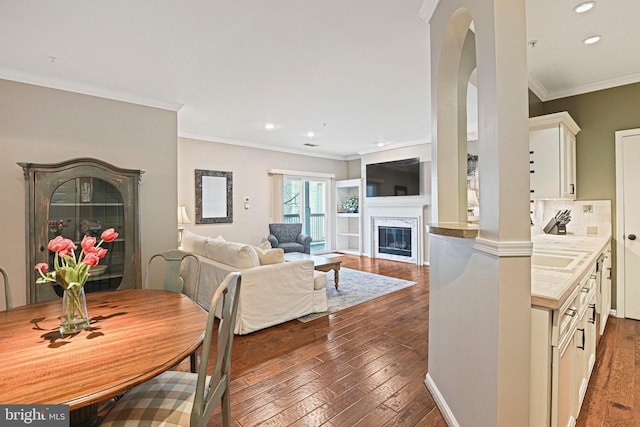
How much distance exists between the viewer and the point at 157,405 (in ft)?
4.15

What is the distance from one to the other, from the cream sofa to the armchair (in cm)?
242

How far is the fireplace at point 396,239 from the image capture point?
262 inches

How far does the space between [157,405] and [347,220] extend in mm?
7440

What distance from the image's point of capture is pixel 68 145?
3.25 metres

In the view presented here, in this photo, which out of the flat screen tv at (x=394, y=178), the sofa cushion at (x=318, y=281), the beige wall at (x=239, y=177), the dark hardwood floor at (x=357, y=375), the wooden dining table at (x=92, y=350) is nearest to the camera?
the wooden dining table at (x=92, y=350)

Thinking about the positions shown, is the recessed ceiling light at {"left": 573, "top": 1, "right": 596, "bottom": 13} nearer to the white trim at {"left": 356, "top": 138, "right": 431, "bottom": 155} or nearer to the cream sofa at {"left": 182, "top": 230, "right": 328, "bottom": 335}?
the cream sofa at {"left": 182, "top": 230, "right": 328, "bottom": 335}

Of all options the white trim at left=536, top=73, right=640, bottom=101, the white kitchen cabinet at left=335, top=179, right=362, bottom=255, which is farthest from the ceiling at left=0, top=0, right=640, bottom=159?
the white kitchen cabinet at left=335, top=179, right=362, bottom=255

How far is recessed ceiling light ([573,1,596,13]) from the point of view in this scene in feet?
6.89

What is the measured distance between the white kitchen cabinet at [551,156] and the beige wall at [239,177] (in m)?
4.95

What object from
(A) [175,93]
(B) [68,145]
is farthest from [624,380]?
(B) [68,145]

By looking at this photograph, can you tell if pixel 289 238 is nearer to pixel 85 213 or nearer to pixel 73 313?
pixel 85 213

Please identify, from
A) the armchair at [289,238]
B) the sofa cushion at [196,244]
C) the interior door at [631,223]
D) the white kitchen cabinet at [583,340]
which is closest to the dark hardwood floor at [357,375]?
the white kitchen cabinet at [583,340]

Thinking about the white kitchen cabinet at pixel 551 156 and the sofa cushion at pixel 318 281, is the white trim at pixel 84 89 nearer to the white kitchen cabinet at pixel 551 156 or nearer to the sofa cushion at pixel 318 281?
the sofa cushion at pixel 318 281

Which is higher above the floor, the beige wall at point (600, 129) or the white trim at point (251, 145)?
the white trim at point (251, 145)
